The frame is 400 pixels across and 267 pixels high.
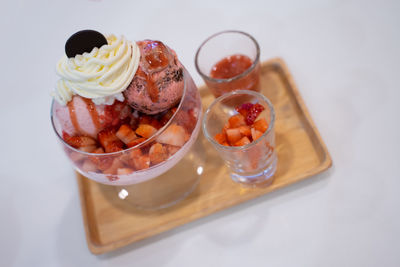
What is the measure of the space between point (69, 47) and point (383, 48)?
1.07m

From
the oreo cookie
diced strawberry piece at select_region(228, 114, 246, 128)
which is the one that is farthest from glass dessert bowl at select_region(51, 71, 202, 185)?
the oreo cookie

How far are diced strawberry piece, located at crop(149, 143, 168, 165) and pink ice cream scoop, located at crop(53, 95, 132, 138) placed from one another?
176 mm

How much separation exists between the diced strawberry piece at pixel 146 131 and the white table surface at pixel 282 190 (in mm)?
310

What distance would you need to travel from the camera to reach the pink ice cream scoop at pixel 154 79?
36.5 inches

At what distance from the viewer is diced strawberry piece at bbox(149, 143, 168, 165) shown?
93 centimetres

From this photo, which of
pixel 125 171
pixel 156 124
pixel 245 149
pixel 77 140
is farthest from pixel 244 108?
pixel 77 140

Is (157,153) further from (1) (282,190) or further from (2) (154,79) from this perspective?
(1) (282,190)

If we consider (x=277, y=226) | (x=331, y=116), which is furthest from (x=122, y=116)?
(x=331, y=116)

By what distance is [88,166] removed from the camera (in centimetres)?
98

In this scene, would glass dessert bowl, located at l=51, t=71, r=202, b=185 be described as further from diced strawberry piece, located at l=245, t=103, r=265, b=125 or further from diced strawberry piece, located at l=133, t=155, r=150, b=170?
diced strawberry piece, located at l=245, t=103, r=265, b=125

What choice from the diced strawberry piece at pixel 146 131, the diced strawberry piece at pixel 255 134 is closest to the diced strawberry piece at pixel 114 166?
the diced strawberry piece at pixel 146 131

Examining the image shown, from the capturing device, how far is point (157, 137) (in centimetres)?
92

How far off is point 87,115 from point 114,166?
17cm

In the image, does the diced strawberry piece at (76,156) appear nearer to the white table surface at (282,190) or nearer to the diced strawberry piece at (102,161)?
the diced strawberry piece at (102,161)
